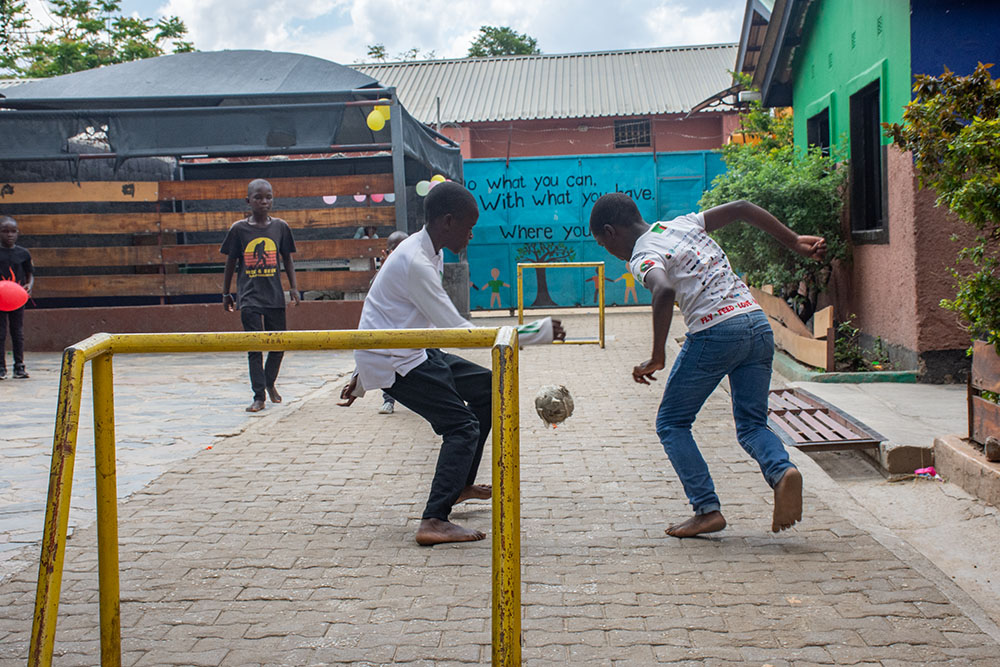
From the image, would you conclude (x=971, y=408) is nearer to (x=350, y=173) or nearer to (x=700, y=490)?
(x=700, y=490)

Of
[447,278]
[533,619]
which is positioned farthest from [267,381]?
[447,278]

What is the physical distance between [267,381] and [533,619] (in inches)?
208

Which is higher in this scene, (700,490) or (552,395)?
(552,395)

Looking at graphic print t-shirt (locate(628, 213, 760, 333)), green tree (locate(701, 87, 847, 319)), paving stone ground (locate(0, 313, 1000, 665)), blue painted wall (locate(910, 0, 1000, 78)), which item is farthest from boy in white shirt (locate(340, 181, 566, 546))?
green tree (locate(701, 87, 847, 319))

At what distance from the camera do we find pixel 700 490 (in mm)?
4184

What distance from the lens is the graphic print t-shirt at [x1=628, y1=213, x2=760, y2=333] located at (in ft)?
13.4

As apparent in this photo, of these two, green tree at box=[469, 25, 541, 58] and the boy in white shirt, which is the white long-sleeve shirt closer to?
the boy in white shirt

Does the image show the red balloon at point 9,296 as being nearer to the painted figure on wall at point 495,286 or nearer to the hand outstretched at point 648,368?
the hand outstretched at point 648,368

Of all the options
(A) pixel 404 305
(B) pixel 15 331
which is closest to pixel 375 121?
(B) pixel 15 331

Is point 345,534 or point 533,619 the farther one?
point 345,534

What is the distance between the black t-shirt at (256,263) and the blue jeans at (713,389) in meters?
4.72

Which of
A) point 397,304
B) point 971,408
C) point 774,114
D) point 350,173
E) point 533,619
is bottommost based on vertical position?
point 533,619

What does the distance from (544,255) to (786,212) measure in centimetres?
875

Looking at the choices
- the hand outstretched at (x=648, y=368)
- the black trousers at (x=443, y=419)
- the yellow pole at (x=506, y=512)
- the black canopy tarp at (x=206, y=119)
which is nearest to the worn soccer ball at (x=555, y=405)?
the hand outstretched at (x=648, y=368)
